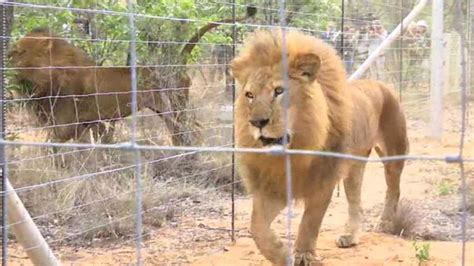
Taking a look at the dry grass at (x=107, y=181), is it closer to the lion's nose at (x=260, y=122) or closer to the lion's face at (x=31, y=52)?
the lion's face at (x=31, y=52)

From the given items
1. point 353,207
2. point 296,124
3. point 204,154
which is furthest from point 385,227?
point 296,124

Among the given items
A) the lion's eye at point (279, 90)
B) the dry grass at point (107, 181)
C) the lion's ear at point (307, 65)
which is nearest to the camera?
the lion's eye at point (279, 90)

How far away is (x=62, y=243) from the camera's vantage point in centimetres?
491

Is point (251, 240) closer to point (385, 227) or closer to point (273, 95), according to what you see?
point (385, 227)

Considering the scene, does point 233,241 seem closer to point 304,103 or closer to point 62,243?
point 62,243

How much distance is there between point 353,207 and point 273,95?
7.08 feet

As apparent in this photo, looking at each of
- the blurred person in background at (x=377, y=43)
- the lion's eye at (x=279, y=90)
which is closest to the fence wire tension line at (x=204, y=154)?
the lion's eye at (x=279, y=90)

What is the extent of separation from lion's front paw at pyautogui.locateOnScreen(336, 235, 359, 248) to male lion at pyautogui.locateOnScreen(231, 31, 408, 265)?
1.87 ft

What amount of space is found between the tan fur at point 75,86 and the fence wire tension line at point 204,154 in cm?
2

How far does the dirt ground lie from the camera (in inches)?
185

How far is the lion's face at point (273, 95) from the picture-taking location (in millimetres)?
3326

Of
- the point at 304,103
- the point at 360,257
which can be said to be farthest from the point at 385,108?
the point at 304,103

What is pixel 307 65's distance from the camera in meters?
3.62

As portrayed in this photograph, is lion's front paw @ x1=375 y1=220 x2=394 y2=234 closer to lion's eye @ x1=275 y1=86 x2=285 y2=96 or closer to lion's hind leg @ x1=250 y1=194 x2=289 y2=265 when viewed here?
lion's hind leg @ x1=250 y1=194 x2=289 y2=265
